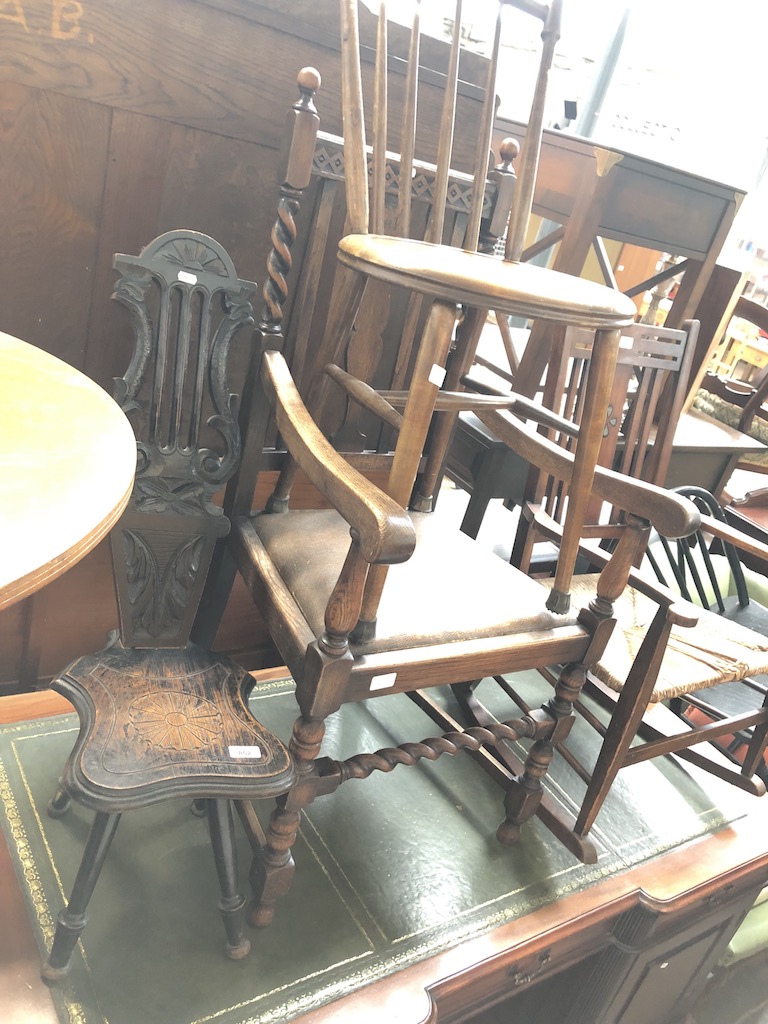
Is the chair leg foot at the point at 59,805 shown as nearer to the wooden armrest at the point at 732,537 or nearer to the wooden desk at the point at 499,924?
the wooden desk at the point at 499,924

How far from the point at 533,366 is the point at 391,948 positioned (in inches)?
62.3

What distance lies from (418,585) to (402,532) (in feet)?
1.34

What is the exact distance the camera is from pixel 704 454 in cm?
272

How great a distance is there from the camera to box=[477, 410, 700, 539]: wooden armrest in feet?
4.15

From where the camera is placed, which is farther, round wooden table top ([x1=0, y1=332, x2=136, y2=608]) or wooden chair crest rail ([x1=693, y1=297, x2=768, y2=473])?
wooden chair crest rail ([x1=693, y1=297, x2=768, y2=473])

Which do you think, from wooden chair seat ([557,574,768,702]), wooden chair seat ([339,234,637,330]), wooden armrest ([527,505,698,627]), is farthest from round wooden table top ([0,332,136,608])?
wooden chair seat ([557,574,768,702])

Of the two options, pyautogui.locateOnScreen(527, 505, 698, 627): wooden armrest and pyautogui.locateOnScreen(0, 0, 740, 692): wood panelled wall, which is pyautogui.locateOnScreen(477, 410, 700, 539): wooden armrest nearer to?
pyautogui.locateOnScreen(527, 505, 698, 627): wooden armrest

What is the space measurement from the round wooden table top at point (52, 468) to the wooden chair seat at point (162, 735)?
469 mm

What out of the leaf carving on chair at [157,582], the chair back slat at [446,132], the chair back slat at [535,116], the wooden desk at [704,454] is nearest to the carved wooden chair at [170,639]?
the leaf carving on chair at [157,582]

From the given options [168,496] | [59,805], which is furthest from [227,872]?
[168,496]

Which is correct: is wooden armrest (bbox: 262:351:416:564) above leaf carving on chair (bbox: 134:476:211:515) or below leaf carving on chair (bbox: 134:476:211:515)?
above

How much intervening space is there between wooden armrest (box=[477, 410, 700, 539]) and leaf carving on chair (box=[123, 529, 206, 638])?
2.11 feet

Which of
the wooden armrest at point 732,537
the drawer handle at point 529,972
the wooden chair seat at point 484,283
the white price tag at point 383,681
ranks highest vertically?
the wooden chair seat at point 484,283

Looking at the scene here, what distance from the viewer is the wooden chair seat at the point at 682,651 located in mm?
1556
